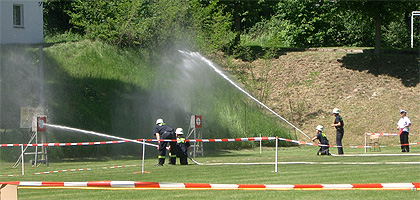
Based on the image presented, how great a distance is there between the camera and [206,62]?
40.1 meters

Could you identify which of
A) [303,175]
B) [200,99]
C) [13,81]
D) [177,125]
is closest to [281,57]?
[200,99]

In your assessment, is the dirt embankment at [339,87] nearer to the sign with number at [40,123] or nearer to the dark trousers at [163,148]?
the dark trousers at [163,148]

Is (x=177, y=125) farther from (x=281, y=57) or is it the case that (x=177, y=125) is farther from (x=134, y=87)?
(x=281, y=57)

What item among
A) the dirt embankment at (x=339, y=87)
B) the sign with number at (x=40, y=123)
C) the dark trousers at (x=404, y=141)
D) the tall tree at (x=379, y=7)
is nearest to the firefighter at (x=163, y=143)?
the sign with number at (x=40, y=123)

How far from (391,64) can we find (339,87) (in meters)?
4.31

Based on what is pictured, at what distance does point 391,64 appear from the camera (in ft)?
137

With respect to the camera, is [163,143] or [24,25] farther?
[24,25]

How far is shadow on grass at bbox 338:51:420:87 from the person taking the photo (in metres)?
40.4

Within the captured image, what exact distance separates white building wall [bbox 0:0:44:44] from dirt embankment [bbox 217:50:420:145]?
12.6 meters

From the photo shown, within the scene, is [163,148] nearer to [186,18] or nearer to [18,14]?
[186,18]

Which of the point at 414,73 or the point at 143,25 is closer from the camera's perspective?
the point at 143,25

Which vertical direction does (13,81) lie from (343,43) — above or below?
below

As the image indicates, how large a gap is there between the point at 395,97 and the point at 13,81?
74.6ft

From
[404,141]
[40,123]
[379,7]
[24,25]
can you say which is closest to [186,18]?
[24,25]
